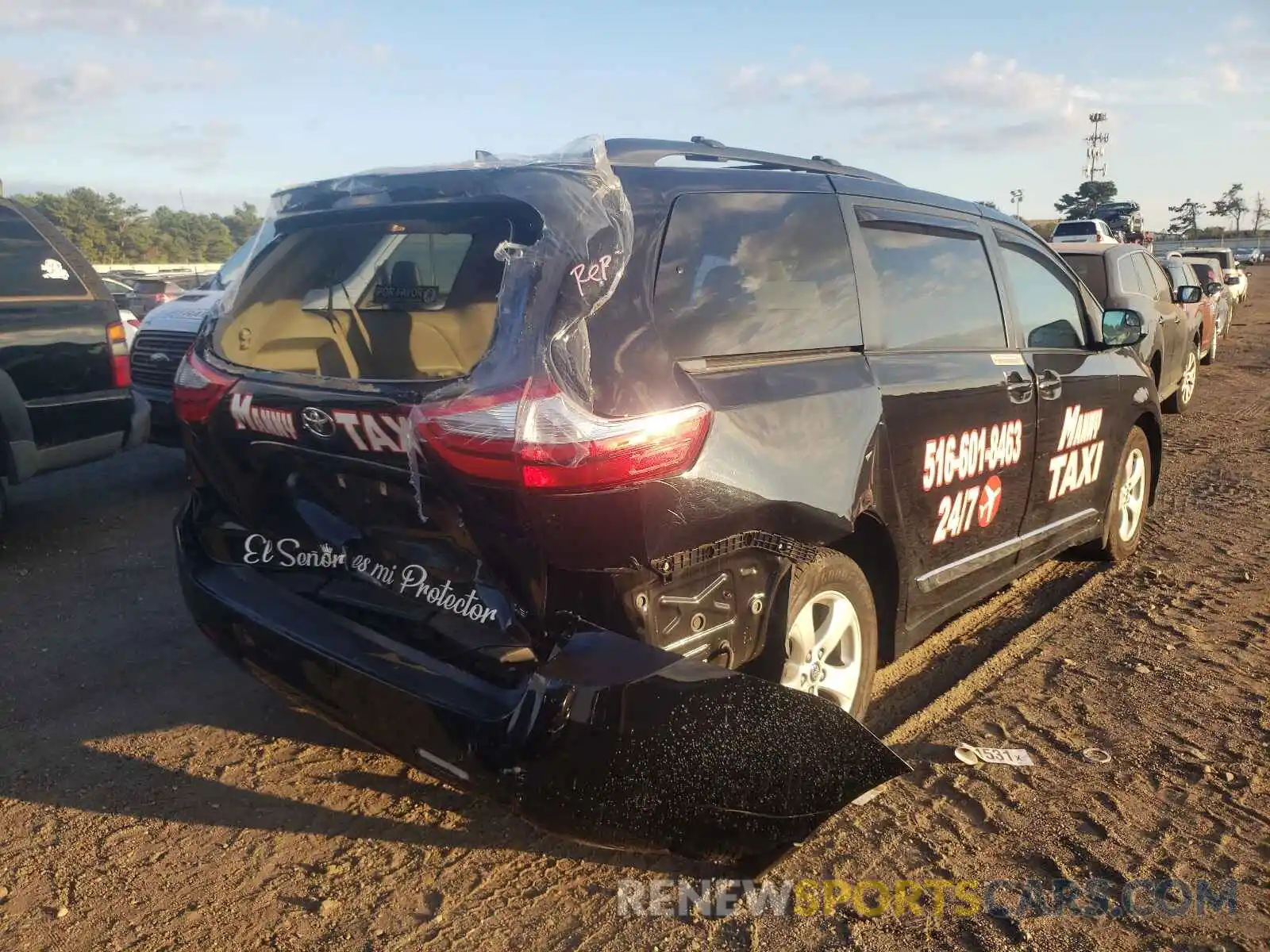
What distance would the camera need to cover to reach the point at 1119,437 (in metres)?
5.05

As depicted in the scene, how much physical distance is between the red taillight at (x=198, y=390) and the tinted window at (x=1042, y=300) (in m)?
3.18

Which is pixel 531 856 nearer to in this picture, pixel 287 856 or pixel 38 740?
pixel 287 856

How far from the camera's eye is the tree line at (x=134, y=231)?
157ft

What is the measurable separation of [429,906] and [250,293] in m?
1.98

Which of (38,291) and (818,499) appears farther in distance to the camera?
(38,291)

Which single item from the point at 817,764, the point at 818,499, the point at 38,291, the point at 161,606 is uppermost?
the point at 38,291

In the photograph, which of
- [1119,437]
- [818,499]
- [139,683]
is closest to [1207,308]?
[1119,437]

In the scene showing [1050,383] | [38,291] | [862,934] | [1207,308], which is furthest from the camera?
[1207,308]

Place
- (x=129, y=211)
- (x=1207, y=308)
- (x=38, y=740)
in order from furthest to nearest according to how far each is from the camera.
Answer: (x=129, y=211)
(x=1207, y=308)
(x=38, y=740)

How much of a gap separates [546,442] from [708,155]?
48.3 inches

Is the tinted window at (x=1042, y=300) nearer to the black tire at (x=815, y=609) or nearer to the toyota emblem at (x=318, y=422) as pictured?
the black tire at (x=815, y=609)

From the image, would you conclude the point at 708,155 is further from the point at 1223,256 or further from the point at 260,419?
the point at 1223,256

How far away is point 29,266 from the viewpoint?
5.61m

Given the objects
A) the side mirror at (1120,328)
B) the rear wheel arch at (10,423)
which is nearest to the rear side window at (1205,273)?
the side mirror at (1120,328)
